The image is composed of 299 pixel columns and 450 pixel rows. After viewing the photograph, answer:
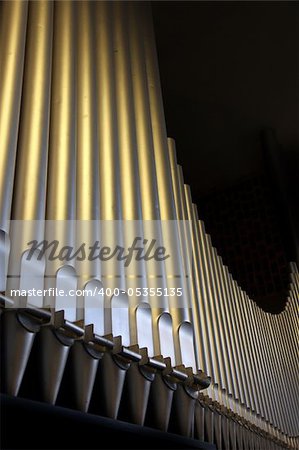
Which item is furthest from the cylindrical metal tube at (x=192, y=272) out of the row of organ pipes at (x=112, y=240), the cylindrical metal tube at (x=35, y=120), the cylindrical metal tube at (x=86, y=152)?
the cylindrical metal tube at (x=35, y=120)

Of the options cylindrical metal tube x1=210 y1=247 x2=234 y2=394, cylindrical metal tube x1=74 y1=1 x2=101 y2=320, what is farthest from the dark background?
cylindrical metal tube x1=74 y1=1 x2=101 y2=320

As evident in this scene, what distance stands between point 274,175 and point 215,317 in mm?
3125

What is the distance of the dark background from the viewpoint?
4.20 metres

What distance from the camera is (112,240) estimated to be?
1.49 metres

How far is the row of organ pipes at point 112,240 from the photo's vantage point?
3.83ft

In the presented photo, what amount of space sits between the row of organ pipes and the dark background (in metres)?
1.56

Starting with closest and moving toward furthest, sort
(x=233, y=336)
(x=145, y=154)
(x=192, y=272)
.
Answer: (x=145, y=154)
(x=192, y=272)
(x=233, y=336)

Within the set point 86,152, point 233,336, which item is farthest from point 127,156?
point 233,336

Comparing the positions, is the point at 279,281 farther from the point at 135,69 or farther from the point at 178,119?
the point at 135,69

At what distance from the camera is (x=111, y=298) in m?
1.32

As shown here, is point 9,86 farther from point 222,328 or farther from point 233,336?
point 233,336

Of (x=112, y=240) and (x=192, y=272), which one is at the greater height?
(x=192, y=272)

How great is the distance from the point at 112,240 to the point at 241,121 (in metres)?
3.81

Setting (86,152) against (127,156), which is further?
(127,156)
